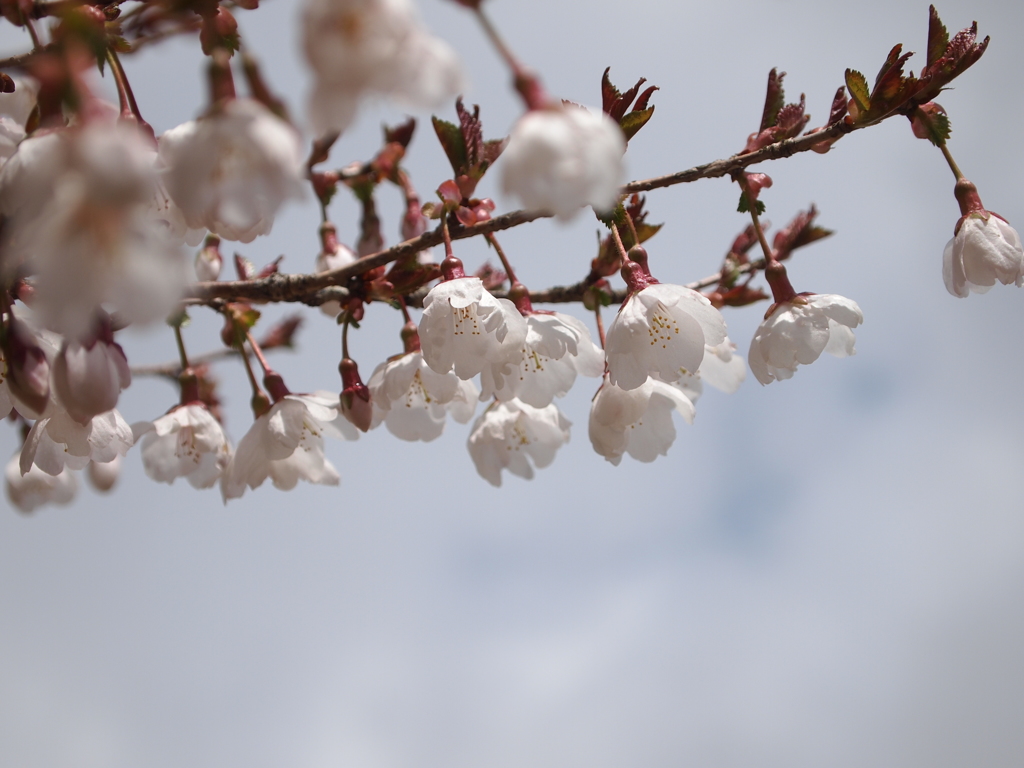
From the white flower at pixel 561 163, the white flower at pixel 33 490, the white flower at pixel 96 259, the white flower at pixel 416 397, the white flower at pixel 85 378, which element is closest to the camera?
the white flower at pixel 96 259

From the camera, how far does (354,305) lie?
1548mm

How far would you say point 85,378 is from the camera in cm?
91

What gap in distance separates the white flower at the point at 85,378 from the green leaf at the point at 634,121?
2.90 feet

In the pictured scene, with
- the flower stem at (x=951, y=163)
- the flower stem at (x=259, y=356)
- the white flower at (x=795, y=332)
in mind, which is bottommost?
the flower stem at (x=259, y=356)

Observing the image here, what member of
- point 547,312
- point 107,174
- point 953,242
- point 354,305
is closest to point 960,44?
point 953,242

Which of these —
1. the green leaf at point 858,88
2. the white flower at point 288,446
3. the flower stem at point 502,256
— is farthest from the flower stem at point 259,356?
→ the green leaf at point 858,88

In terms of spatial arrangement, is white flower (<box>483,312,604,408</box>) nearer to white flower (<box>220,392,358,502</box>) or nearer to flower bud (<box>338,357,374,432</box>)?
flower bud (<box>338,357,374,432</box>)

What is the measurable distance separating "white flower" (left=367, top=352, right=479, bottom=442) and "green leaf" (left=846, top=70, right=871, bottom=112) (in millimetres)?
880

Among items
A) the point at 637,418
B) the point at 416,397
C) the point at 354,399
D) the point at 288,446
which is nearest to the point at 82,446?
the point at 288,446

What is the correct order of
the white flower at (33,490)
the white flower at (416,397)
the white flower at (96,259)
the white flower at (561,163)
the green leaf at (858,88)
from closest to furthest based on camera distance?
the white flower at (96,259) → the white flower at (561,163) → the green leaf at (858,88) → the white flower at (416,397) → the white flower at (33,490)

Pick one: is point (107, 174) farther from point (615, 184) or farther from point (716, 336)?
point (716, 336)

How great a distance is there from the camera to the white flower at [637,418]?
4.69 feet

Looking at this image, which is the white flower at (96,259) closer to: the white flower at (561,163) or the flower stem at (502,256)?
the white flower at (561,163)

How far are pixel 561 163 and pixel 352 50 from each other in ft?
0.79
